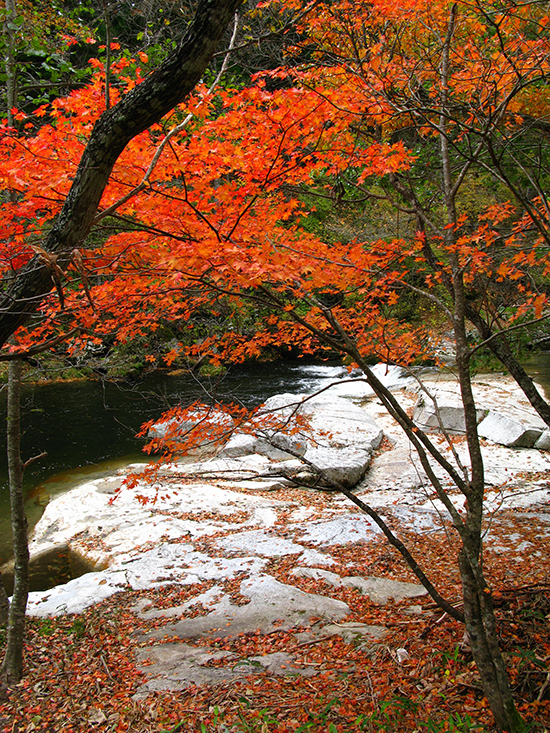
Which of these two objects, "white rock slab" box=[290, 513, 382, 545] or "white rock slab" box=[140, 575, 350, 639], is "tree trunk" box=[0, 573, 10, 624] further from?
"white rock slab" box=[290, 513, 382, 545]

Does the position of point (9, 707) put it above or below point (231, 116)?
below

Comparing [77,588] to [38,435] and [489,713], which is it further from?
[38,435]

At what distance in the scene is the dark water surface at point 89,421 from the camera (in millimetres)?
8938

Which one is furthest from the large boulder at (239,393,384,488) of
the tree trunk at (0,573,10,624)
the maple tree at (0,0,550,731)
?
the tree trunk at (0,573,10,624)

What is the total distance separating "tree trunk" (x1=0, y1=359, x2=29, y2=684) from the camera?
11.4 ft

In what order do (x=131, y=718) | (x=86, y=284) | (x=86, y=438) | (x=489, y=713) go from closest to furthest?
(x=86, y=284), (x=489, y=713), (x=131, y=718), (x=86, y=438)

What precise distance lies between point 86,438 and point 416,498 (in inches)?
337

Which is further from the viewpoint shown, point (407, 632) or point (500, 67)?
point (500, 67)

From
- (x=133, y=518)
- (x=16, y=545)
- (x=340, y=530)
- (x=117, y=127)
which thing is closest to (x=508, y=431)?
(x=340, y=530)

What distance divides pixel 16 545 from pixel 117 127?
3.48m

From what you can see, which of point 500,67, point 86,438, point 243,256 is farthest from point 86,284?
point 86,438

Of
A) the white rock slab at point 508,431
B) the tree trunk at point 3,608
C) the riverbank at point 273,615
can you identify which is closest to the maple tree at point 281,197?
the riverbank at point 273,615

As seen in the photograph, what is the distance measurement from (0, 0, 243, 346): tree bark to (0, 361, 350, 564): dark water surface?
13.2ft

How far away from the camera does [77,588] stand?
5035 millimetres
